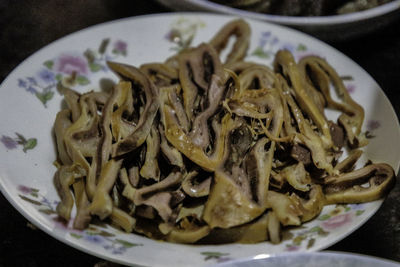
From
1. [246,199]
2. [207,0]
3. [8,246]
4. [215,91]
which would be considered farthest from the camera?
[207,0]

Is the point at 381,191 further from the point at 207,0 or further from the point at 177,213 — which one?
the point at 207,0

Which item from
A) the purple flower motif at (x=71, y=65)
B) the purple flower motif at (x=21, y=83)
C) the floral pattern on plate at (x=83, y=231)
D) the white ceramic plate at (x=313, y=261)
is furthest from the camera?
the purple flower motif at (x=71, y=65)

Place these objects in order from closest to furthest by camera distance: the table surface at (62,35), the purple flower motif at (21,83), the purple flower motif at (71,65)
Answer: the table surface at (62,35), the purple flower motif at (21,83), the purple flower motif at (71,65)

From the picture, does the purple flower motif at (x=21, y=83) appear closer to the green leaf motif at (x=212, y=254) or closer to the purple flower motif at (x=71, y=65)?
the purple flower motif at (x=71, y=65)

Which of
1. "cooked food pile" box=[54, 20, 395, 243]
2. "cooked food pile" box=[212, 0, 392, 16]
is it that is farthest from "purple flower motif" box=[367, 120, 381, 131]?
"cooked food pile" box=[212, 0, 392, 16]

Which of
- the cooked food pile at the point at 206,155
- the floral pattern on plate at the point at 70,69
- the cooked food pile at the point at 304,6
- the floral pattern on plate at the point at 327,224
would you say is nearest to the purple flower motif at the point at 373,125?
the cooked food pile at the point at 206,155

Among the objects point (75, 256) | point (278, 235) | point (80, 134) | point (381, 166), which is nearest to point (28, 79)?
point (80, 134)
